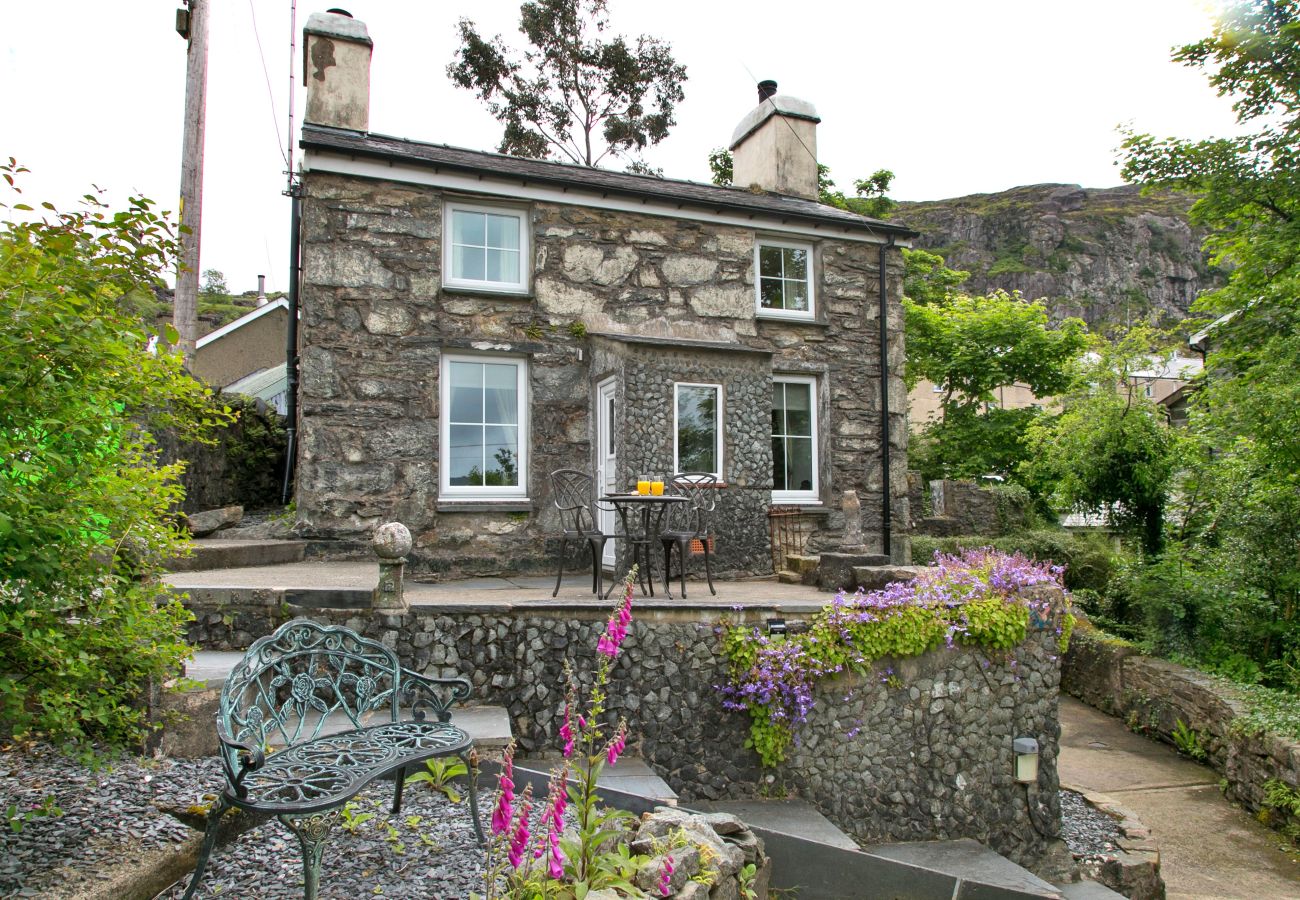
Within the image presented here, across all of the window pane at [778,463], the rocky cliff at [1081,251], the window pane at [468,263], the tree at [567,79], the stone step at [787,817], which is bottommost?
the stone step at [787,817]

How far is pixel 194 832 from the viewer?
128 inches

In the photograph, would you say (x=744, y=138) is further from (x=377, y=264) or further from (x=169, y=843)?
(x=169, y=843)

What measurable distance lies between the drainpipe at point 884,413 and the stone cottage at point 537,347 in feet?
0.15

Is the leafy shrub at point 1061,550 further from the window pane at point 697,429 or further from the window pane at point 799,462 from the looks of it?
the window pane at point 697,429

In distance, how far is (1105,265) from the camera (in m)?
62.2

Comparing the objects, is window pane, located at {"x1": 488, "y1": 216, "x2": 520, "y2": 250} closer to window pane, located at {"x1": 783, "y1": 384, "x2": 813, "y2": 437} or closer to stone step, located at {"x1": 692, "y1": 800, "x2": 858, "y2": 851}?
window pane, located at {"x1": 783, "y1": 384, "x2": 813, "y2": 437}

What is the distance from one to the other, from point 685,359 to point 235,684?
21.2ft

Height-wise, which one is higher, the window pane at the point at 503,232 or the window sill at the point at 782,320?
the window pane at the point at 503,232

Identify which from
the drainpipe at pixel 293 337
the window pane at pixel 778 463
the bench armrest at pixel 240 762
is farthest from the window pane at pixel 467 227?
the bench armrest at pixel 240 762

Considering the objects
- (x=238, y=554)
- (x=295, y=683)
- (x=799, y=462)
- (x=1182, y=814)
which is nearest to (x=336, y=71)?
(x=238, y=554)

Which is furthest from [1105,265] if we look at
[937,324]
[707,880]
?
[707,880]

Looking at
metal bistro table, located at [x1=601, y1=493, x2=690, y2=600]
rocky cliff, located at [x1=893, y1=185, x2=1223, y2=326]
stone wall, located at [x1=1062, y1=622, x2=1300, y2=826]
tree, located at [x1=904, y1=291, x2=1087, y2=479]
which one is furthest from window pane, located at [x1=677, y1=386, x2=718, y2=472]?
rocky cliff, located at [x1=893, y1=185, x2=1223, y2=326]

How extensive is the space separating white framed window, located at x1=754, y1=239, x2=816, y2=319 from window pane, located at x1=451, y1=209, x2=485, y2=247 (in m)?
3.47

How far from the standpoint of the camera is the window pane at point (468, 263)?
9297 millimetres
